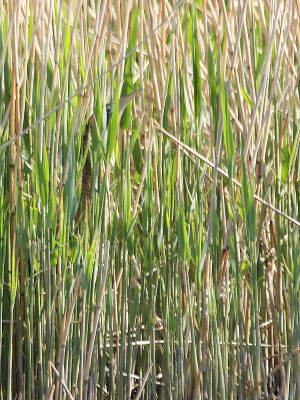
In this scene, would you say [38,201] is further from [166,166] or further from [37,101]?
[166,166]

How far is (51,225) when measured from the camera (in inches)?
37.2

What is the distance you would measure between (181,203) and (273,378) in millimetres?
751

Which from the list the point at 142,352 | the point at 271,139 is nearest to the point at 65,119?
the point at 271,139

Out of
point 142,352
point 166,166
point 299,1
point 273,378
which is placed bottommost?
point 273,378

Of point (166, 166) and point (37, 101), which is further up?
point (37, 101)

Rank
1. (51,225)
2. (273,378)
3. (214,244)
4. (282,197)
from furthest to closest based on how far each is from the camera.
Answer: (273,378) < (282,197) < (214,244) < (51,225)

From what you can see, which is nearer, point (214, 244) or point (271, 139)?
point (214, 244)

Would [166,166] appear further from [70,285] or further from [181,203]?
[70,285]

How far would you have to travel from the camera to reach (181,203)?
1038 mm

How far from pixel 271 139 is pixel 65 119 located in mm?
533

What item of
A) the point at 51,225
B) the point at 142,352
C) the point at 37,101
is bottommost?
the point at 142,352

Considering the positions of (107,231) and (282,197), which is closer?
(107,231)

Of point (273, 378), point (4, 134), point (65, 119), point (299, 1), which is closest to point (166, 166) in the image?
point (65, 119)

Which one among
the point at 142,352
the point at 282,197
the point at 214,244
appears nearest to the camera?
the point at 214,244
